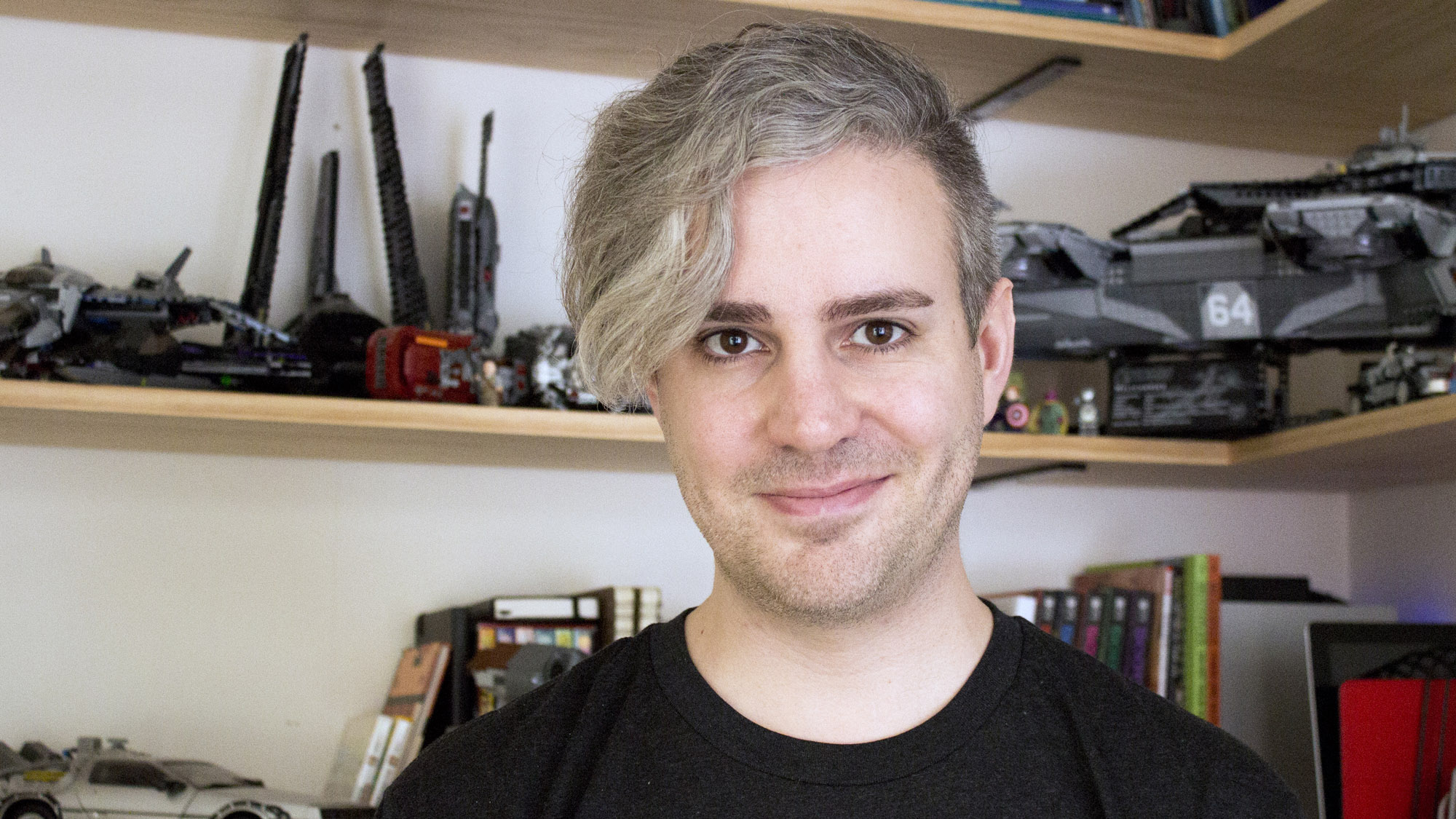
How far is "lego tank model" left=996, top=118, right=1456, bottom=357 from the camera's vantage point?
1358 mm

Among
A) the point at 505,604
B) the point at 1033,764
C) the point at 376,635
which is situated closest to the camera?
the point at 1033,764

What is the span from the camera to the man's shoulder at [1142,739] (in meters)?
0.80

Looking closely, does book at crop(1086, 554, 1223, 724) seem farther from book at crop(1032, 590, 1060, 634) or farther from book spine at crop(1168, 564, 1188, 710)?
book at crop(1032, 590, 1060, 634)

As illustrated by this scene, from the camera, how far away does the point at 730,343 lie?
2.84 ft

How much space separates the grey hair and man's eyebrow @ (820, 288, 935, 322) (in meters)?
0.08

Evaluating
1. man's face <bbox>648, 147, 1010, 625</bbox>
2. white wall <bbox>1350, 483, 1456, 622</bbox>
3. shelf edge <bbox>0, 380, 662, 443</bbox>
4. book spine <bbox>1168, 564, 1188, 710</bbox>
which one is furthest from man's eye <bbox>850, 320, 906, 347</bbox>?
white wall <bbox>1350, 483, 1456, 622</bbox>

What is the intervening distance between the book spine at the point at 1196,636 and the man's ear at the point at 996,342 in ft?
2.33

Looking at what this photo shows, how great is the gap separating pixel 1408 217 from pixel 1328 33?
1.03 ft

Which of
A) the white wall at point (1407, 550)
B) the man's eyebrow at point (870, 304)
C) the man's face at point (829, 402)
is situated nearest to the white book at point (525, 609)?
the man's face at point (829, 402)

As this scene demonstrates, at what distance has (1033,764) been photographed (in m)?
0.82

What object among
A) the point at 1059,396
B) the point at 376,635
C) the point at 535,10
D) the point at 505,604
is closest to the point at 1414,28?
the point at 1059,396

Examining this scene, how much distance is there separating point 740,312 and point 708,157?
107 millimetres

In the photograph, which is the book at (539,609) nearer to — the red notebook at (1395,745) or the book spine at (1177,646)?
the book spine at (1177,646)

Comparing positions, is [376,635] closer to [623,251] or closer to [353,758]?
[353,758]
